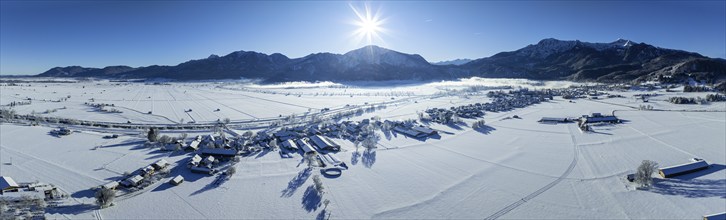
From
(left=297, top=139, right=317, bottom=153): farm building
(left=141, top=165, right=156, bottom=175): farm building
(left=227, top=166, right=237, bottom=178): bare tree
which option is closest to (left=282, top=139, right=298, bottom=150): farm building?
(left=297, top=139, right=317, bottom=153): farm building

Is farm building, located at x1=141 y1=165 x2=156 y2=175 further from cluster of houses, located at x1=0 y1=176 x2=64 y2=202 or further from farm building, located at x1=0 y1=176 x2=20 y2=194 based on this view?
farm building, located at x1=0 y1=176 x2=20 y2=194

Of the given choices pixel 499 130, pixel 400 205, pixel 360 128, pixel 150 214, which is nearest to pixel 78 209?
pixel 150 214

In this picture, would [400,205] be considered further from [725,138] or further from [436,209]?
[725,138]

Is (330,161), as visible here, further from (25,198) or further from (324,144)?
(25,198)

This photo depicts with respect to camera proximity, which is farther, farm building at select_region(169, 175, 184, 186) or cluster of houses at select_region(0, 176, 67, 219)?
farm building at select_region(169, 175, 184, 186)

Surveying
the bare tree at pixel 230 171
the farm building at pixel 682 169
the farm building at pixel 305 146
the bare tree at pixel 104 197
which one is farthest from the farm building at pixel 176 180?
the farm building at pixel 682 169

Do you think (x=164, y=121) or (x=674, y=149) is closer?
(x=674, y=149)
